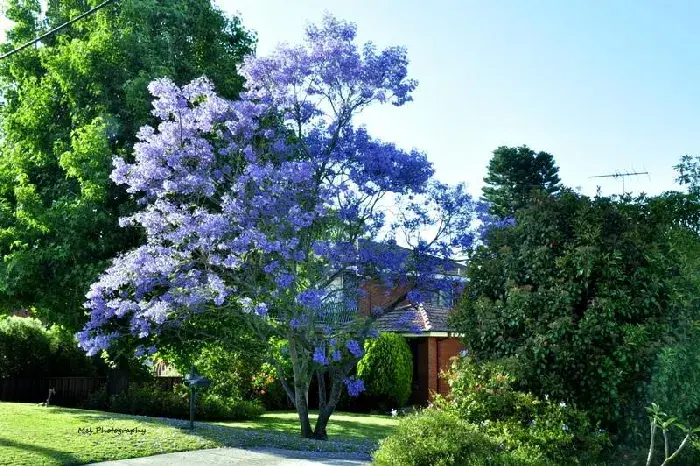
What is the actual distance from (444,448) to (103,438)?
21.0 ft

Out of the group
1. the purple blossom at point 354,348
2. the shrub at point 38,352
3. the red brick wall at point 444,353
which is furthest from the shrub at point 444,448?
the red brick wall at point 444,353

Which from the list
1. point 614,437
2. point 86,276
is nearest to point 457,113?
point 614,437

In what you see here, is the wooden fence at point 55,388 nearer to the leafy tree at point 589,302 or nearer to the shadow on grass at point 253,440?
the shadow on grass at point 253,440

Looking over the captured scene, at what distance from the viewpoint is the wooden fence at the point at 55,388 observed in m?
20.5

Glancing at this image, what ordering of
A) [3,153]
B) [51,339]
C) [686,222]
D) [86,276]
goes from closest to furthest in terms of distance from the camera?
[86,276], [3,153], [51,339], [686,222]

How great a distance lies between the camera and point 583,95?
12.7 metres

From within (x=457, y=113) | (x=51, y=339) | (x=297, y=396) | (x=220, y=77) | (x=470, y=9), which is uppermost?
(x=220, y=77)

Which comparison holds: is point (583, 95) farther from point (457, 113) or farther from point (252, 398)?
point (252, 398)

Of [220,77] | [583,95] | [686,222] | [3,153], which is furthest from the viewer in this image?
[686,222]

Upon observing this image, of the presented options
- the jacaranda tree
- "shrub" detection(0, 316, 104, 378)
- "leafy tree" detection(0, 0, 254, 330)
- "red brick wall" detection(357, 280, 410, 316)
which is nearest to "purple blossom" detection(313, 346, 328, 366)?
the jacaranda tree

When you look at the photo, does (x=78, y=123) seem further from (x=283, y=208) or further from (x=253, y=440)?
(x=253, y=440)

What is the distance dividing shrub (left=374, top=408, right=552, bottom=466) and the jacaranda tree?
14.5 ft

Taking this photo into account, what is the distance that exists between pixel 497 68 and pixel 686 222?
15275 millimetres

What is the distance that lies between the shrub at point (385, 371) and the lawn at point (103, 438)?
6.28 metres
